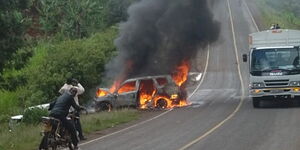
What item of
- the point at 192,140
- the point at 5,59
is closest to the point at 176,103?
the point at 5,59

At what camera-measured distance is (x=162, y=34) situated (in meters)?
31.6

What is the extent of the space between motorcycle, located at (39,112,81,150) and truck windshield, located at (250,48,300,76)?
12.5 metres

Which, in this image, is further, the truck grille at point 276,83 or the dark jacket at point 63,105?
the truck grille at point 276,83

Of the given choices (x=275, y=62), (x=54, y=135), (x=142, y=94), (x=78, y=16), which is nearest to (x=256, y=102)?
(x=275, y=62)

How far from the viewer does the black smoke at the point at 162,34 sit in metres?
30.4

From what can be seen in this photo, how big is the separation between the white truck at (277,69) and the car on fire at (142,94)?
4427 mm

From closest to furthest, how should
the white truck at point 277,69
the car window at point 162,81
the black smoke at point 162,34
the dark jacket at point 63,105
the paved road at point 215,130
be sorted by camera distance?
the dark jacket at point 63,105 < the paved road at point 215,130 < the white truck at point 277,69 < the car window at point 162,81 < the black smoke at point 162,34

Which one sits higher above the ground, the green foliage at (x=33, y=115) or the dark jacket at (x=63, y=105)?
the dark jacket at (x=63, y=105)

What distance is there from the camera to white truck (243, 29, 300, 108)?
941 inches

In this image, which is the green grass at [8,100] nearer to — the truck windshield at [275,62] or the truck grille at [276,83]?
the truck windshield at [275,62]

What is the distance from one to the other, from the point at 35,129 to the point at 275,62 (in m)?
11.3

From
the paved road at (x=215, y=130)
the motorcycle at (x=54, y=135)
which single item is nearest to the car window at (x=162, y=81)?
the paved road at (x=215, y=130)

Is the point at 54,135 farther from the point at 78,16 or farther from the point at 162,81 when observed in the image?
the point at 78,16

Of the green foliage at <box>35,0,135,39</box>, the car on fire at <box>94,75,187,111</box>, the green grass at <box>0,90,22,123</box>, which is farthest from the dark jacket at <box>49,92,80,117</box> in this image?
the green foliage at <box>35,0,135,39</box>
